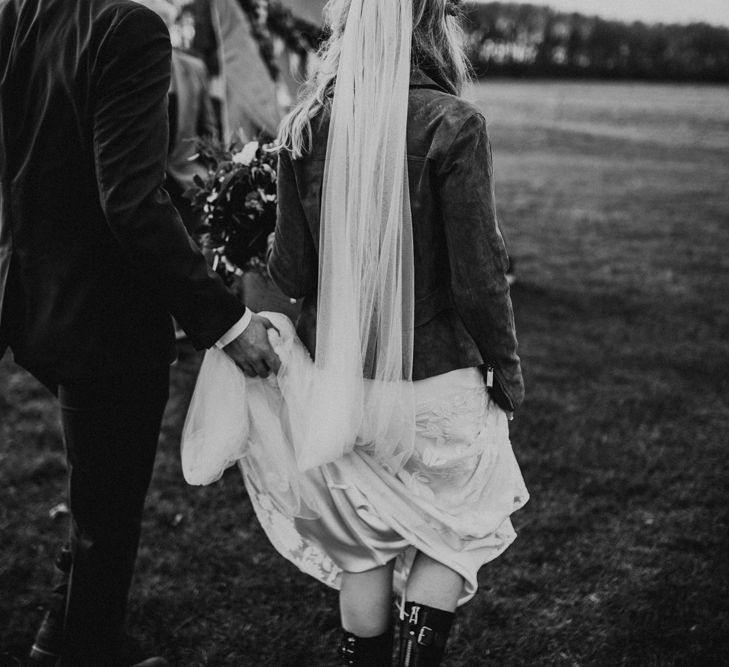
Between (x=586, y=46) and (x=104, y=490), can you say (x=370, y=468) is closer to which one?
(x=104, y=490)

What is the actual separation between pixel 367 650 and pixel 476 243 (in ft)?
4.08

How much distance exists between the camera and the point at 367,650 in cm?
230

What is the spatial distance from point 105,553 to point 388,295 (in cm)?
125

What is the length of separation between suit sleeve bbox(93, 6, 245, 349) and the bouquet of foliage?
0.64 metres

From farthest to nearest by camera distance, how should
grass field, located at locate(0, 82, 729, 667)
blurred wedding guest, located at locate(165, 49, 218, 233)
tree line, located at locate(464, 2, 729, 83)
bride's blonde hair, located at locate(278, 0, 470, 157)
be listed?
tree line, located at locate(464, 2, 729, 83) < blurred wedding guest, located at locate(165, 49, 218, 233) < grass field, located at locate(0, 82, 729, 667) < bride's blonde hair, located at locate(278, 0, 470, 157)

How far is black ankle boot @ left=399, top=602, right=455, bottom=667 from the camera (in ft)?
7.03

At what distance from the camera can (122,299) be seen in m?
2.24

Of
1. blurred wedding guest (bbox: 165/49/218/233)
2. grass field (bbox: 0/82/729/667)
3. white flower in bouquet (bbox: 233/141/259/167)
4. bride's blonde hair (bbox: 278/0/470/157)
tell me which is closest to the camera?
bride's blonde hair (bbox: 278/0/470/157)

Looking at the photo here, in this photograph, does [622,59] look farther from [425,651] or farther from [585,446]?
[425,651]

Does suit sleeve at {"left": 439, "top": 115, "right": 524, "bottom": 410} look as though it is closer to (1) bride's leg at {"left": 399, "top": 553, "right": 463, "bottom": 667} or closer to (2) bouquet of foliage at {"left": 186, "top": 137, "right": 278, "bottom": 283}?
(1) bride's leg at {"left": 399, "top": 553, "right": 463, "bottom": 667}

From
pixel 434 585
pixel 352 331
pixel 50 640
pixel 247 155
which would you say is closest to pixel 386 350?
pixel 352 331

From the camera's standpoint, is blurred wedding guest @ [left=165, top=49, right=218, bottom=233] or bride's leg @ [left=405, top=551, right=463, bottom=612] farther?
blurred wedding guest @ [left=165, top=49, right=218, bottom=233]

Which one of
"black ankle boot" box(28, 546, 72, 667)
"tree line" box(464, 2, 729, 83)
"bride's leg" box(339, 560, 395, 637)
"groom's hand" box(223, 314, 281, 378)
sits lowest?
"black ankle boot" box(28, 546, 72, 667)

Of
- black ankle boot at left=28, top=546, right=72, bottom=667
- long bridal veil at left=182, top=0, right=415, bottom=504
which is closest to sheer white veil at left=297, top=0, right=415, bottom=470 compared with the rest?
long bridal veil at left=182, top=0, right=415, bottom=504
